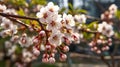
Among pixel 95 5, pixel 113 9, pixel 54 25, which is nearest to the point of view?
pixel 54 25

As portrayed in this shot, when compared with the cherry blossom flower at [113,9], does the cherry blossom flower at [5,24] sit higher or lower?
lower

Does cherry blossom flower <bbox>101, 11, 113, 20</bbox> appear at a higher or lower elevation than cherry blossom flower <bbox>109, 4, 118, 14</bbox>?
lower

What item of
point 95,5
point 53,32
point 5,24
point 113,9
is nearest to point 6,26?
point 5,24

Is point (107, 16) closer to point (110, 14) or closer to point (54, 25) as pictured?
point (110, 14)

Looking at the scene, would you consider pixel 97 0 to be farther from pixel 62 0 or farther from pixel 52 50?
pixel 52 50

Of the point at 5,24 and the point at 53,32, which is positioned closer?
the point at 53,32

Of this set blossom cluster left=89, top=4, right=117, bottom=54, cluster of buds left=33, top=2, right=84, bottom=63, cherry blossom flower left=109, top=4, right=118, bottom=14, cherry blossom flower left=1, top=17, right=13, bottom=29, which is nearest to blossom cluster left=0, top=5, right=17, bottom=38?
cherry blossom flower left=1, top=17, right=13, bottom=29

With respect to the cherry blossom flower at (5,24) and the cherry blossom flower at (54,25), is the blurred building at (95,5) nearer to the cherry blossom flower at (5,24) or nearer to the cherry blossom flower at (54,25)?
the cherry blossom flower at (5,24)

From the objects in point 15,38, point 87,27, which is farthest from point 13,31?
point 87,27

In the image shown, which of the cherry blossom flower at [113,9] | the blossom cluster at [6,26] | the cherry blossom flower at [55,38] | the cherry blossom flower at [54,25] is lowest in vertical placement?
the cherry blossom flower at [55,38]

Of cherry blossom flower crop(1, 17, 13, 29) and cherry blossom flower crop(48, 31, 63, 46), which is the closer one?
cherry blossom flower crop(48, 31, 63, 46)

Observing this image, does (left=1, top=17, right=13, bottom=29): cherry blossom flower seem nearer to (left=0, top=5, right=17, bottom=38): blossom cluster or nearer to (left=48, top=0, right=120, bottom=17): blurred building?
(left=0, top=5, right=17, bottom=38): blossom cluster

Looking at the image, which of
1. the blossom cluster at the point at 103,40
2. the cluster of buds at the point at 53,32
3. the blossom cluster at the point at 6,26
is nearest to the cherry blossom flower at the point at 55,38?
the cluster of buds at the point at 53,32
